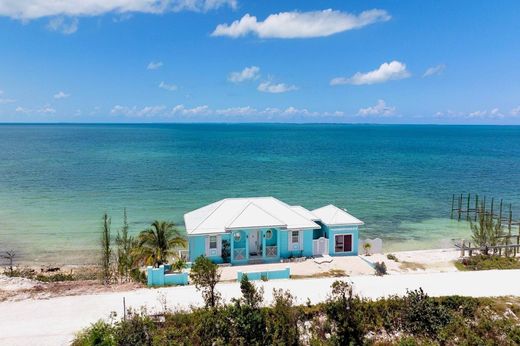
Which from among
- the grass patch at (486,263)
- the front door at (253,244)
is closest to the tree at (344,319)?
the front door at (253,244)

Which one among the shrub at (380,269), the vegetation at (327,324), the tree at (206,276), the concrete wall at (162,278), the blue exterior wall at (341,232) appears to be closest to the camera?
the vegetation at (327,324)

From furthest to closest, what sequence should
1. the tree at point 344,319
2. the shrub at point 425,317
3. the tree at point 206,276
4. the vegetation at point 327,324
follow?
the tree at point 206,276
the shrub at point 425,317
the tree at point 344,319
the vegetation at point 327,324

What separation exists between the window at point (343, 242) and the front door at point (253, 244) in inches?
195

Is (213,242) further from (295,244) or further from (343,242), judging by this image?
(343,242)

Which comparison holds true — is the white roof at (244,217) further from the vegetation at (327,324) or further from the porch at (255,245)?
the vegetation at (327,324)

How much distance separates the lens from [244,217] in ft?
78.8

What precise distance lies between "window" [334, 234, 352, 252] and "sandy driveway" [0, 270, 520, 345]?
4848 mm

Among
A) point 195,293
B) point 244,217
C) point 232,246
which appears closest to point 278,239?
point 244,217

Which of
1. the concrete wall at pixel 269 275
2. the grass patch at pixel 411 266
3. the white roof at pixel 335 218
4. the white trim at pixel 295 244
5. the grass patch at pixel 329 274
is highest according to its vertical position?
the white roof at pixel 335 218

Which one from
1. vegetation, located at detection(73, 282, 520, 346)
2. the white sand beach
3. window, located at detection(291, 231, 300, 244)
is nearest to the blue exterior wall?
the white sand beach

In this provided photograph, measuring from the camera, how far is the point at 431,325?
15188 mm

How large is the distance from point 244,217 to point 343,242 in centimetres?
657

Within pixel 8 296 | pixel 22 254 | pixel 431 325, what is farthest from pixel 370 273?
pixel 22 254

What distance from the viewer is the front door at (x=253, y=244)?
969 inches
